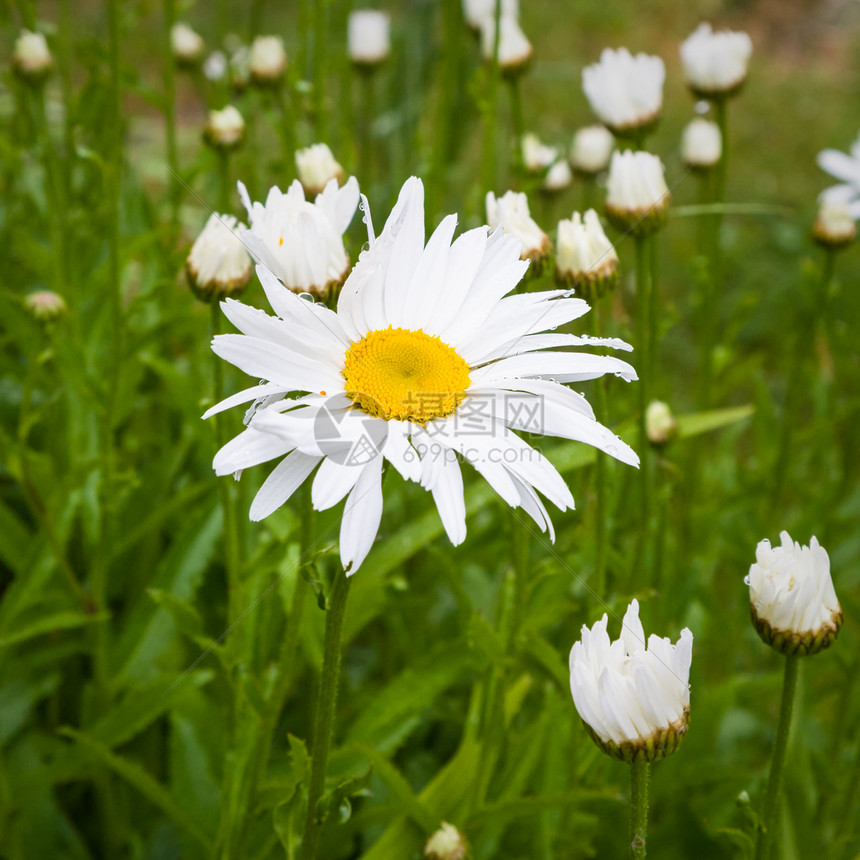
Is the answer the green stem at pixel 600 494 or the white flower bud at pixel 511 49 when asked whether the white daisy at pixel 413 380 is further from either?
the white flower bud at pixel 511 49

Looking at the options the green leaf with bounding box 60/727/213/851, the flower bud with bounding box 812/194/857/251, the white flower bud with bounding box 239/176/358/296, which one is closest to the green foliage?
the green leaf with bounding box 60/727/213/851

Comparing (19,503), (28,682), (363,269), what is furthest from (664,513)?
(19,503)

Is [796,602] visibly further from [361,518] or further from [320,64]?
[320,64]

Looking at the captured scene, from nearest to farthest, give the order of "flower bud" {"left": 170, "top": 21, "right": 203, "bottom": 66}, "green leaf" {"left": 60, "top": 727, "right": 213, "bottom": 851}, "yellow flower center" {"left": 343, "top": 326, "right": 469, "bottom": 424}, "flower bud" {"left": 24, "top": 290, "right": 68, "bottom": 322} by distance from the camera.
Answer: "yellow flower center" {"left": 343, "top": 326, "right": 469, "bottom": 424}, "green leaf" {"left": 60, "top": 727, "right": 213, "bottom": 851}, "flower bud" {"left": 24, "top": 290, "right": 68, "bottom": 322}, "flower bud" {"left": 170, "top": 21, "right": 203, "bottom": 66}

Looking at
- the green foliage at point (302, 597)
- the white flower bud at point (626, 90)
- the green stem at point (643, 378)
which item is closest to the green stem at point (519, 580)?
the green foliage at point (302, 597)

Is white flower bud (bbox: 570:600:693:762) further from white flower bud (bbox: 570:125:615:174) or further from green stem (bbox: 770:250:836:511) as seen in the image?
white flower bud (bbox: 570:125:615:174)

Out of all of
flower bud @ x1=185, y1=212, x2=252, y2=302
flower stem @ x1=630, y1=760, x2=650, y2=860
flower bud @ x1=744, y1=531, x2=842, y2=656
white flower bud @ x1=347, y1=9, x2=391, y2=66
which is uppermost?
white flower bud @ x1=347, y1=9, x2=391, y2=66
